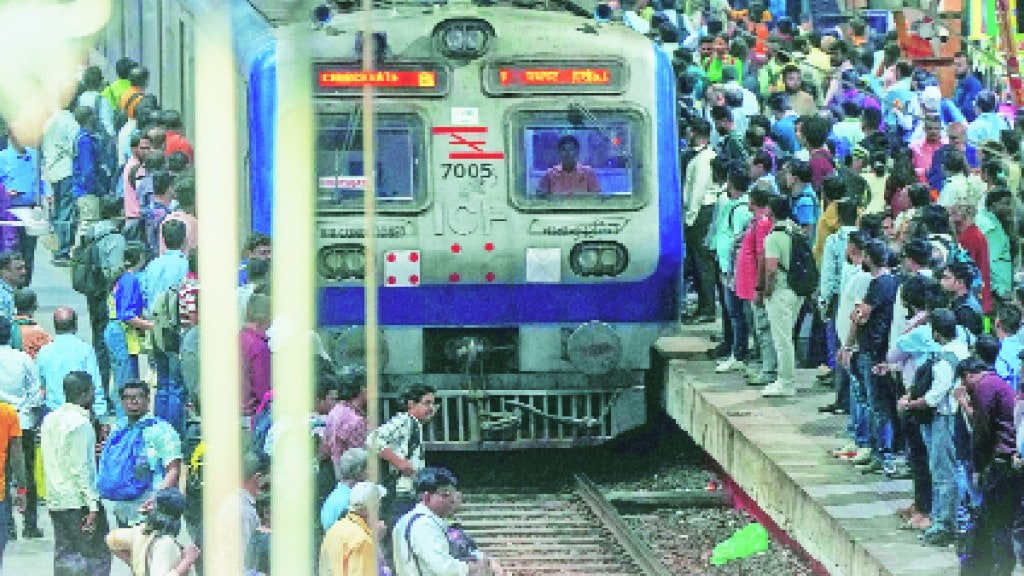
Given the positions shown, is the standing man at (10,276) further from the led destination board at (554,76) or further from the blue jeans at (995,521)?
the blue jeans at (995,521)

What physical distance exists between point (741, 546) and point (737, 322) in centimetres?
246

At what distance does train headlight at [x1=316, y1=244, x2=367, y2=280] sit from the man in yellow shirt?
488cm

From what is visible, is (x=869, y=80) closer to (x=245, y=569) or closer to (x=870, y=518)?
(x=870, y=518)

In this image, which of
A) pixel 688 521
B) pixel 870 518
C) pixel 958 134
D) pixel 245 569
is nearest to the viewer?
pixel 245 569

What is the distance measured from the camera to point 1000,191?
48.9ft

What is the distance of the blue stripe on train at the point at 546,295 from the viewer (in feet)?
48.7

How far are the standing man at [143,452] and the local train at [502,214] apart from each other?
3575 mm

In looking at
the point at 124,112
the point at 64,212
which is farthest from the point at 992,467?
the point at 124,112

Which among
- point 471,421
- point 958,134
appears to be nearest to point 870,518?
point 471,421

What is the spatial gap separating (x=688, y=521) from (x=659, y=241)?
1.59 metres

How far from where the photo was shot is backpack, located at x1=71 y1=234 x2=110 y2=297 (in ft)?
50.6

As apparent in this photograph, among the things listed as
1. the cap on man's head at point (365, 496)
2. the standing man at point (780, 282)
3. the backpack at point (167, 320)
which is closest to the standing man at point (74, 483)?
the cap on man's head at point (365, 496)

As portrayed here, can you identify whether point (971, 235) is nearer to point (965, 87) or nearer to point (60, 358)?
point (60, 358)

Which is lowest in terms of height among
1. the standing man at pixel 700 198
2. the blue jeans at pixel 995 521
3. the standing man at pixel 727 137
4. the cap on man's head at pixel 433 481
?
the blue jeans at pixel 995 521
